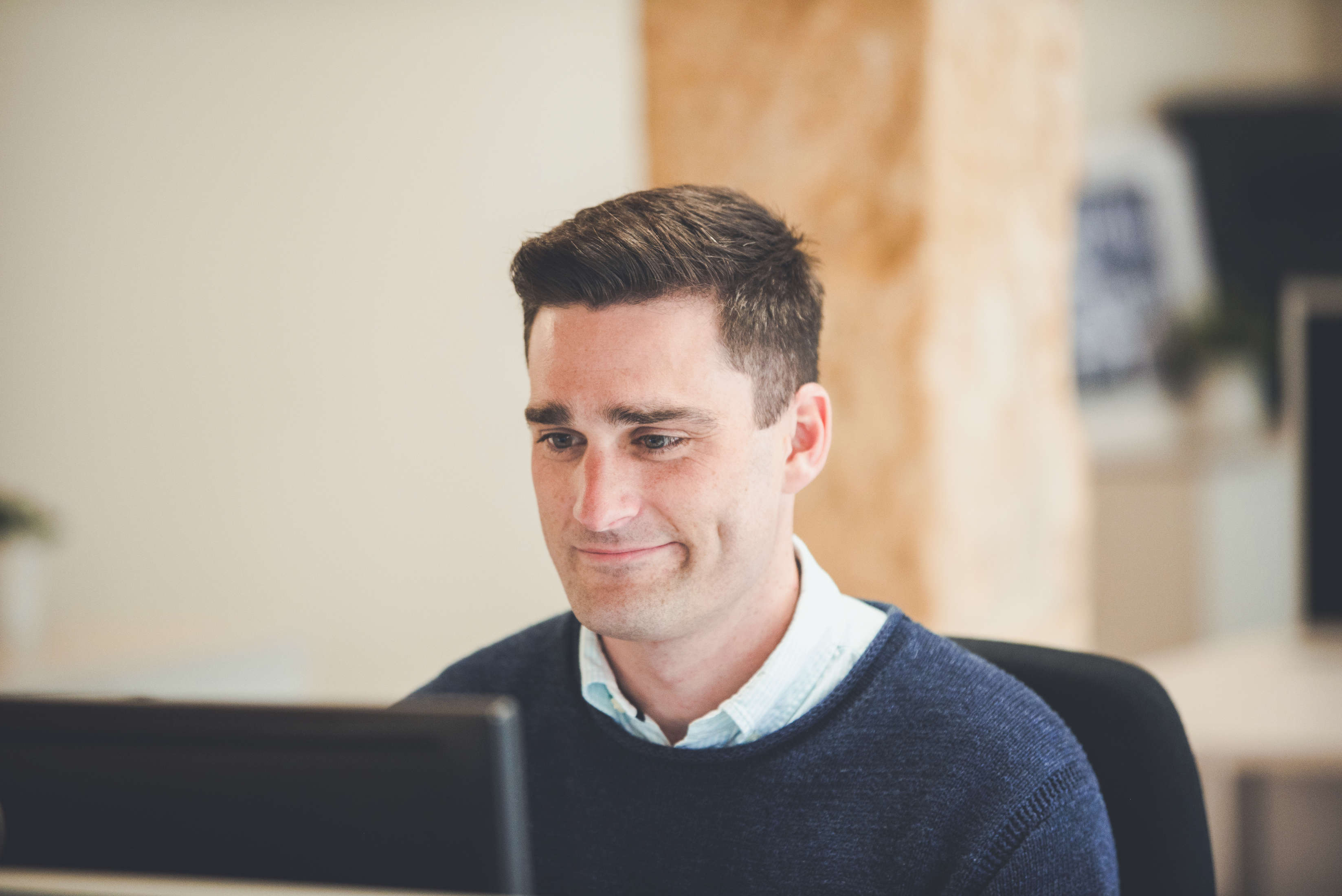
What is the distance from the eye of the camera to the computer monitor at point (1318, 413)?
6.77ft

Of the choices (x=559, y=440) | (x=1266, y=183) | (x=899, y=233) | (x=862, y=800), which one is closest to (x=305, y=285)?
(x=899, y=233)

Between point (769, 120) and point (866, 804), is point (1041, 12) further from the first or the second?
point (866, 804)

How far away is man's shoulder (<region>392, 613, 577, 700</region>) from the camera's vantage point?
46.3 inches

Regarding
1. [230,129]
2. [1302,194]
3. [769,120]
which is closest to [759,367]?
[769,120]

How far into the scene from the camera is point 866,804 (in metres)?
0.97

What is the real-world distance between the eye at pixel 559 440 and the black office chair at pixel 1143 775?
502 mm

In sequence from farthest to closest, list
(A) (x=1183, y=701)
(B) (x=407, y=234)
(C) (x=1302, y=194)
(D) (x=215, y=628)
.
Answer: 1. (C) (x=1302, y=194)
2. (B) (x=407, y=234)
3. (D) (x=215, y=628)
4. (A) (x=1183, y=701)

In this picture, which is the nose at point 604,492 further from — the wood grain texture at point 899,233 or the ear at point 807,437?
the wood grain texture at point 899,233

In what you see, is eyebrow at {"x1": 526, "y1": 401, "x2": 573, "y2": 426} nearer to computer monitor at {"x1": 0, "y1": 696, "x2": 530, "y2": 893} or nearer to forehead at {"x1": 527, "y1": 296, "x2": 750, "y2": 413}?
forehead at {"x1": 527, "y1": 296, "x2": 750, "y2": 413}

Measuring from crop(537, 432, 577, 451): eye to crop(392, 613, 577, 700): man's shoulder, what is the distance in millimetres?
239

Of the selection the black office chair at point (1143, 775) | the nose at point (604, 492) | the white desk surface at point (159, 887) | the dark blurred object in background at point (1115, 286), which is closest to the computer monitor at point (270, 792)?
the white desk surface at point (159, 887)

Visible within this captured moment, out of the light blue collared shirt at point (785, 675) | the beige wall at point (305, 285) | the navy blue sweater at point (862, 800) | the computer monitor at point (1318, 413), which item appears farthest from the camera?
the beige wall at point (305, 285)

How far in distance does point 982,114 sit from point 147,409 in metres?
3.27

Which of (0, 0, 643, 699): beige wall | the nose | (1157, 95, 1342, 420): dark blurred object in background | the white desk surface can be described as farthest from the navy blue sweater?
(1157, 95, 1342, 420): dark blurred object in background
